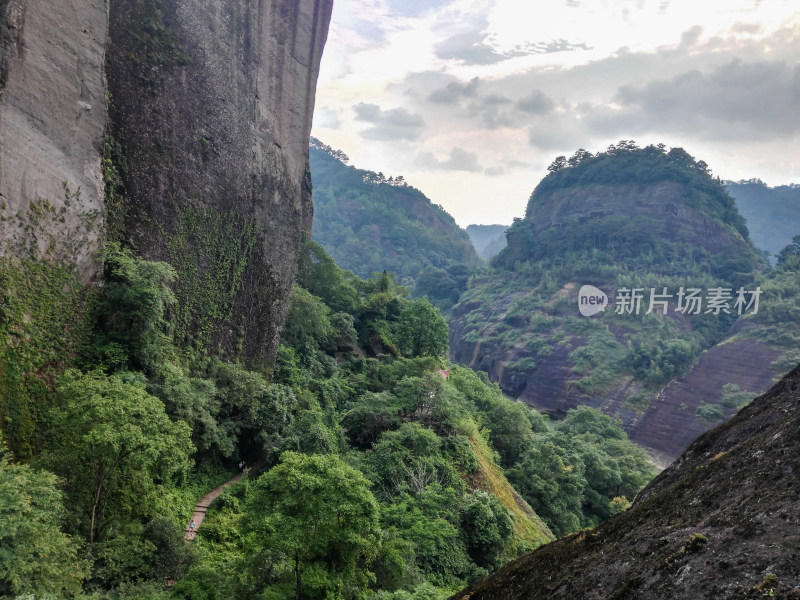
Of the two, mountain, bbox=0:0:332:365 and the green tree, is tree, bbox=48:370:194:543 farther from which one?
the green tree

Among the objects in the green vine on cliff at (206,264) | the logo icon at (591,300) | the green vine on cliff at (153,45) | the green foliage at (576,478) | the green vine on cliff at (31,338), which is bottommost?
the green foliage at (576,478)

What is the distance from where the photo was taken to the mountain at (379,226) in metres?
84.6

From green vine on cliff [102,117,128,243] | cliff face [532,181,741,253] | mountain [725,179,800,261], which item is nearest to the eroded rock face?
green vine on cliff [102,117,128,243]

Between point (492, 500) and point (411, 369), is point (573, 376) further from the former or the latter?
point (492, 500)

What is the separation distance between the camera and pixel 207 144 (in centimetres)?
1576

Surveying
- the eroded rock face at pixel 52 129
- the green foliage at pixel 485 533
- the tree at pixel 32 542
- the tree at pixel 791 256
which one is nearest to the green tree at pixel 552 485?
the green foliage at pixel 485 533

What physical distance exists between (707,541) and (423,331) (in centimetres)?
2173

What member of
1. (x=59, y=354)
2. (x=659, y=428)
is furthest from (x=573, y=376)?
(x=59, y=354)

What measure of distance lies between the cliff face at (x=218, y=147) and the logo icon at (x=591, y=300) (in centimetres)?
4169

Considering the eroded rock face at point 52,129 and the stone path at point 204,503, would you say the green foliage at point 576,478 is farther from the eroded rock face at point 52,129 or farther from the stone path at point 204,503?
the eroded rock face at point 52,129

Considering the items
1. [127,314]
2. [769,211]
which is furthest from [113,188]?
[769,211]

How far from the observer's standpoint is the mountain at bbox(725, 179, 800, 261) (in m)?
105

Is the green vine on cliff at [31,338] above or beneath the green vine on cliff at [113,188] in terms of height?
beneath

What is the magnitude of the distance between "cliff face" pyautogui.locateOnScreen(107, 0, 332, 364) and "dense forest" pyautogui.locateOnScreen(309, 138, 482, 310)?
183 ft
